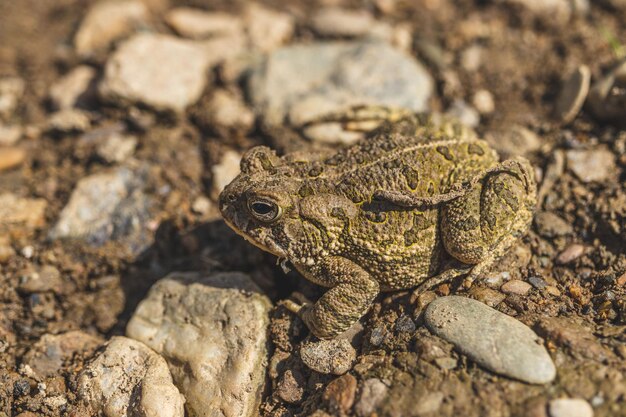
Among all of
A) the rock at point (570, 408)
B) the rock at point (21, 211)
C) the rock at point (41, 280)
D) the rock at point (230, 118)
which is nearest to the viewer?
the rock at point (570, 408)

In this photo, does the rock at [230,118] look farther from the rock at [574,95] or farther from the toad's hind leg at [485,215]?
the rock at [574,95]

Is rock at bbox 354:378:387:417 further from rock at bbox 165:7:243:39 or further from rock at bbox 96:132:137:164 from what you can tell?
rock at bbox 165:7:243:39

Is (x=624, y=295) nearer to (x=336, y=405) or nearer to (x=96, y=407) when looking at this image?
(x=336, y=405)

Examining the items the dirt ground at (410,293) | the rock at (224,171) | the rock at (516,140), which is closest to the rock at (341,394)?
the dirt ground at (410,293)

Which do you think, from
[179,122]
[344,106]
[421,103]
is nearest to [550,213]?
[421,103]

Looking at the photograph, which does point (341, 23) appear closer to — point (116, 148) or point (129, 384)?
point (116, 148)

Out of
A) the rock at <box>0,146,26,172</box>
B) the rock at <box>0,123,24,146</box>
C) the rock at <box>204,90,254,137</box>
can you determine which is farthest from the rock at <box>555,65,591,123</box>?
the rock at <box>0,123,24,146</box>

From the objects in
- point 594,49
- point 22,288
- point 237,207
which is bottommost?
point 22,288
